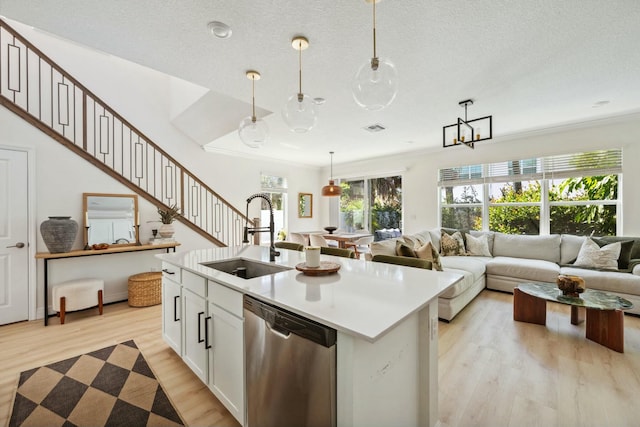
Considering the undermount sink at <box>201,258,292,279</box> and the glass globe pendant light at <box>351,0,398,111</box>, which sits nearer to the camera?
the glass globe pendant light at <box>351,0,398,111</box>

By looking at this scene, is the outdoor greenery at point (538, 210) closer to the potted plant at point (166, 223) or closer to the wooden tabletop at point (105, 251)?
the potted plant at point (166, 223)

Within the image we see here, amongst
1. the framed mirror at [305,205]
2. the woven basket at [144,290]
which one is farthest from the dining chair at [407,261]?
the framed mirror at [305,205]

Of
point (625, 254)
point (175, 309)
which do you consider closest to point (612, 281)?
point (625, 254)

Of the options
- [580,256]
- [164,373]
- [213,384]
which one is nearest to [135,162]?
[164,373]

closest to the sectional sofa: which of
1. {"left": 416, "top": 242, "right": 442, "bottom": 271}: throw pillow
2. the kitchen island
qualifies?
Result: {"left": 416, "top": 242, "right": 442, "bottom": 271}: throw pillow

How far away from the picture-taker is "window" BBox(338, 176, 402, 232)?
651 cm

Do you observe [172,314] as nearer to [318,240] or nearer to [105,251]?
[105,251]

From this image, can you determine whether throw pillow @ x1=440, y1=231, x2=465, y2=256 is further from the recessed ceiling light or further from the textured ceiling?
the recessed ceiling light

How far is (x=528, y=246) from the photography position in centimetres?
433

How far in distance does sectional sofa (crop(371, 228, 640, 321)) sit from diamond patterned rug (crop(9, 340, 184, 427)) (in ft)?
8.36

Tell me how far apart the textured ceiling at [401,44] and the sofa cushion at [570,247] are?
1.88 metres

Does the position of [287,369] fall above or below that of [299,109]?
below

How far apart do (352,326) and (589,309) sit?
303cm

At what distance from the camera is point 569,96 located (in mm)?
3123
